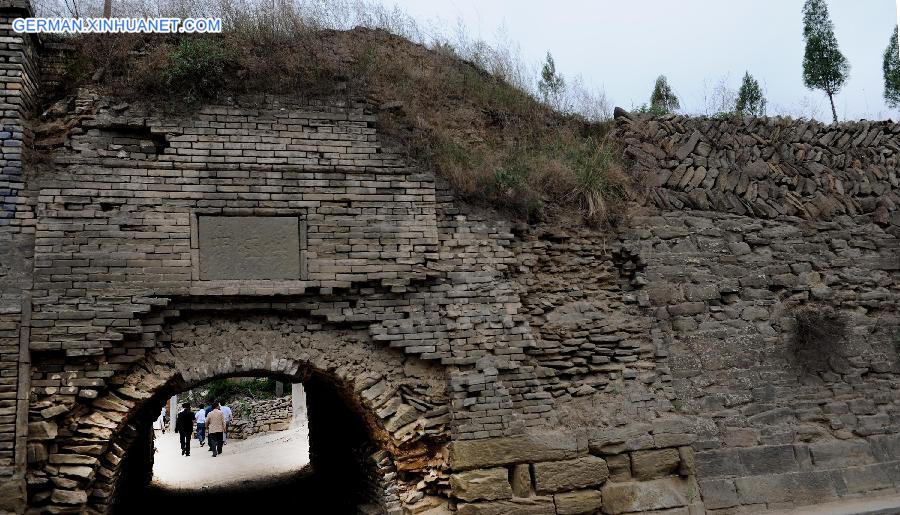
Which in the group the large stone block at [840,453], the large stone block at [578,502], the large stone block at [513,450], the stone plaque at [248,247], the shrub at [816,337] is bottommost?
the large stone block at [578,502]

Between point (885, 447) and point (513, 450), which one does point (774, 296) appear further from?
point (513, 450)

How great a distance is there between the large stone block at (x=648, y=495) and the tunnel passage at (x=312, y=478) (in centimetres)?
219

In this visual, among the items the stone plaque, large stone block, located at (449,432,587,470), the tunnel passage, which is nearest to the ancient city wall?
large stone block, located at (449,432,587,470)

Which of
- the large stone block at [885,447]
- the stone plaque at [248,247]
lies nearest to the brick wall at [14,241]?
the stone plaque at [248,247]

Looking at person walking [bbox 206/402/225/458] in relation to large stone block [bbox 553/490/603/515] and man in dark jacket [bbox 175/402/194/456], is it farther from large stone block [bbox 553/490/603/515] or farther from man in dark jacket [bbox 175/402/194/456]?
→ large stone block [bbox 553/490/603/515]

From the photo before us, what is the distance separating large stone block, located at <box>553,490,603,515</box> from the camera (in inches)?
256

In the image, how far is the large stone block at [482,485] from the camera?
250 inches

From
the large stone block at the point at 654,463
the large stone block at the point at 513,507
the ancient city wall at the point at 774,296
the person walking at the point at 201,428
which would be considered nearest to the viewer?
the large stone block at the point at 513,507

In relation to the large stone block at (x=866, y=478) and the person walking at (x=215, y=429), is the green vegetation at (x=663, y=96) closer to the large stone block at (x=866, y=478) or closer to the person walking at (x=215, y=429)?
the large stone block at (x=866, y=478)

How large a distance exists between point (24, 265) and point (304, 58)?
3.25m

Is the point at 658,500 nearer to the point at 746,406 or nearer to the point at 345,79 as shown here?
the point at 746,406

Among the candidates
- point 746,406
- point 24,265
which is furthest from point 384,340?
point 746,406

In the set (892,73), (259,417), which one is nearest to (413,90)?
(892,73)

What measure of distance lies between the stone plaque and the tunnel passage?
1205 millimetres
